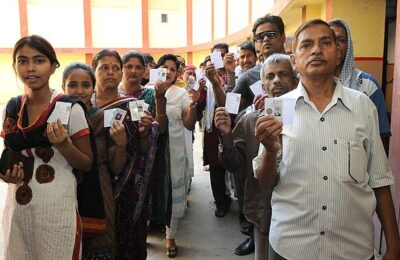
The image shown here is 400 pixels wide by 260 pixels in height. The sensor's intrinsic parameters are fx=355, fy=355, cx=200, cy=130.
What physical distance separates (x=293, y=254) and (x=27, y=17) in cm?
1963

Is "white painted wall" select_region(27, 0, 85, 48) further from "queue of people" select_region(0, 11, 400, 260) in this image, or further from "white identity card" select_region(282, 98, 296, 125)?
"white identity card" select_region(282, 98, 296, 125)

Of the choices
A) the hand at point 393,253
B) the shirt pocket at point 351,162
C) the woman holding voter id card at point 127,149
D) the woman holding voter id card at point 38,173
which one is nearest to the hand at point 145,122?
the woman holding voter id card at point 127,149

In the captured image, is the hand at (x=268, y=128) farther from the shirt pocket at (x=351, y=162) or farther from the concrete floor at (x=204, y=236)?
the concrete floor at (x=204, y=236)

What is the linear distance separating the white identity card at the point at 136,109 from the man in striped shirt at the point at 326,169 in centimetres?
105

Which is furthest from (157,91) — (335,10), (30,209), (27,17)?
(27,17)

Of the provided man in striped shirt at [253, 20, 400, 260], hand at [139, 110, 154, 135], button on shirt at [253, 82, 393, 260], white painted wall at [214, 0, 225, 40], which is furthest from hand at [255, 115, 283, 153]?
white painted wall at [214, 0, 225, 40]

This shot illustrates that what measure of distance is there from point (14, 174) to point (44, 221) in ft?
0.91

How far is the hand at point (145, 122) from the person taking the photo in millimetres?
2402

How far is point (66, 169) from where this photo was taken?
6.05 ft

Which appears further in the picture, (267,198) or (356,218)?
(267,198)

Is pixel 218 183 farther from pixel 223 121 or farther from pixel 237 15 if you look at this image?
pixel 237 15

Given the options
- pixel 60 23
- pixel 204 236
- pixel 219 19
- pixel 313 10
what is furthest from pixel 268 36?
pixel 60 23

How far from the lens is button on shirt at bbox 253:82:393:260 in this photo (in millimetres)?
1453

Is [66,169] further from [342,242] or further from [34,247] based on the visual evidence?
[342,242]
